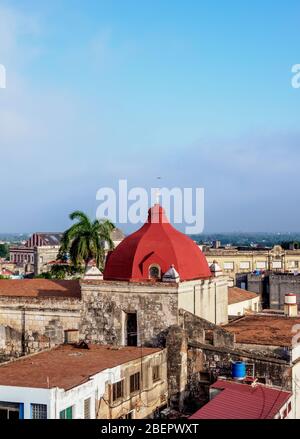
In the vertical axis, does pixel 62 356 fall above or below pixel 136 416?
above

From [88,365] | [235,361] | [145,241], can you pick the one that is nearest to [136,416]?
[88,365]

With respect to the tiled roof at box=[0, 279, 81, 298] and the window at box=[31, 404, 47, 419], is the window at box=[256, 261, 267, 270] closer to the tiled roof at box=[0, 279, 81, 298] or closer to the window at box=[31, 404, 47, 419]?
the tiled roof at box=[0, 279, 81, 298]

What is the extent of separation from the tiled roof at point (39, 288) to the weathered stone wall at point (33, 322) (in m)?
0.80

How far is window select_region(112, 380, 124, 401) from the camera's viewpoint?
24352mm

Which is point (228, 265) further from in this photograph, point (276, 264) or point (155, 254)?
point (155, 254)

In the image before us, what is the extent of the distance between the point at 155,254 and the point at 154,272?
2.68 ft

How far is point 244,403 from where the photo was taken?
21297mm

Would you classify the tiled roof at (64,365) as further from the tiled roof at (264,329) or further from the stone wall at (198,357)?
the tiled roof at (264,329)

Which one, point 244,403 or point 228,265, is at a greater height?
point 228,265

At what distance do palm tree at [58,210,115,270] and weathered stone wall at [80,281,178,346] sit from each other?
13.7 m

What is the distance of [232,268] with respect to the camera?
83.0 meters

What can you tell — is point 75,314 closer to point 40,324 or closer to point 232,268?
point 40,324

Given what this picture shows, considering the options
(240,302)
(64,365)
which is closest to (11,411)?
(64,365)

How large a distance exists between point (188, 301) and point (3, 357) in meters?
9.27
